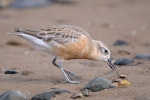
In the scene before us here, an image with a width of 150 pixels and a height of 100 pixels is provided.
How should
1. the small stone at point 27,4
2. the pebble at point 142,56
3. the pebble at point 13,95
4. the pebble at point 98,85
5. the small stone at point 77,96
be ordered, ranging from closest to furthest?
the pebble at point 13,95 < the small stone at point 77,96 < the pebble at point 98,85 < the pebble at point 142,56 < the small stone at point 27,4

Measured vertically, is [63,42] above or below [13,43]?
above

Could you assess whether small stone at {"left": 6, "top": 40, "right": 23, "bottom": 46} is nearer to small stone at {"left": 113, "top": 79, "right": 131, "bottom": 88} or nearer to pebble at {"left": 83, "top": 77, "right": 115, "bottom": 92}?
small stone at {"left": 113, "top": 79, "right": 131, "bottom": 88}

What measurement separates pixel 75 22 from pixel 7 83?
858cm

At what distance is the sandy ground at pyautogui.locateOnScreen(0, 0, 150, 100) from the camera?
9484 millimetres

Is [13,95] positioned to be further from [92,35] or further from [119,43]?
[92,35]

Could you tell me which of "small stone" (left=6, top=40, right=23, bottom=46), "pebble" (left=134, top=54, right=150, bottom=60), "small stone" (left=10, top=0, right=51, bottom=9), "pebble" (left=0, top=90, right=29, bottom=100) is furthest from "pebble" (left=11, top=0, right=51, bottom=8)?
"pebble" (left=0, top=90, right=29, bottom=100)

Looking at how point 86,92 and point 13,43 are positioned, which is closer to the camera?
point 86,92

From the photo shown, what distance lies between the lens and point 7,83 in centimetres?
980

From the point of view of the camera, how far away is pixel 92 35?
16125 millimetres

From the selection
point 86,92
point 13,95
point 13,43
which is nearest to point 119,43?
point 13,43

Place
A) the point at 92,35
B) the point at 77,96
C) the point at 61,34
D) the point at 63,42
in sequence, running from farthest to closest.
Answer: the point at 92,35, the point at 61,34, the point at 63,42, the point at 77,96

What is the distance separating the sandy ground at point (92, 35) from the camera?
31.1 feet

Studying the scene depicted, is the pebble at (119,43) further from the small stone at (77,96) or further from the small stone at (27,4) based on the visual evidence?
the small stone at (27,4)

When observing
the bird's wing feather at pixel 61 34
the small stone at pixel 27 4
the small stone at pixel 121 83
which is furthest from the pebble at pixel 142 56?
the small stone at pixel 27 4
